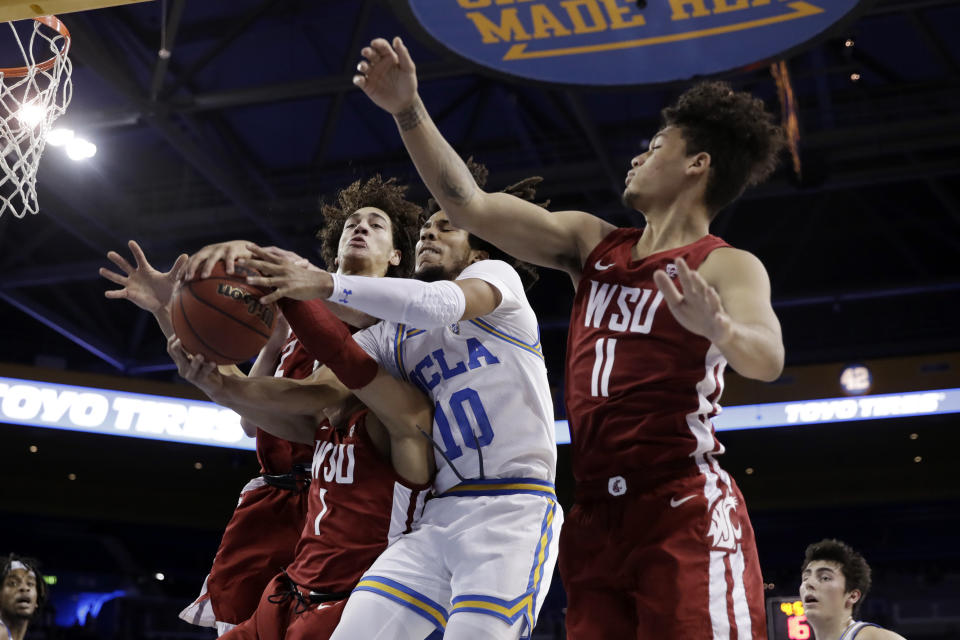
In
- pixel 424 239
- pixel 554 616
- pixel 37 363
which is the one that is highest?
pixel 37 363

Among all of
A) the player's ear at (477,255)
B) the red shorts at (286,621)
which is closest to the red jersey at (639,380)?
the player's ear at (477,255)

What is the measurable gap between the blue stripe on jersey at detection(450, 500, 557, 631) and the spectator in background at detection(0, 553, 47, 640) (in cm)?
499

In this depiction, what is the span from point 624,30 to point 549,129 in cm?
687

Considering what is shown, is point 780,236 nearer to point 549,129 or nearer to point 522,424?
point 549,129

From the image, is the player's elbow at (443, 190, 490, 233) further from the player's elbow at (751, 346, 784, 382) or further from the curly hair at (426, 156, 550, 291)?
the player's elbow at (751, 346, 784, 382)

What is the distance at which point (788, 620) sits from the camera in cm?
916

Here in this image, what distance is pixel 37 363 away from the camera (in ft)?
50.9

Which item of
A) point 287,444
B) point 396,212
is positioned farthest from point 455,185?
point 287,444

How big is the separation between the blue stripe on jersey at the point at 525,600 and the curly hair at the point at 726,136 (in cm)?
110

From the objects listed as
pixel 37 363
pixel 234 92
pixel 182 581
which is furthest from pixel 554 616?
pixel 234 92

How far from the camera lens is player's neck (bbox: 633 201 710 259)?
2.90 metres

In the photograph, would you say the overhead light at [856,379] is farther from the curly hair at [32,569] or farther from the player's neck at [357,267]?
the player's neck at [357,267]

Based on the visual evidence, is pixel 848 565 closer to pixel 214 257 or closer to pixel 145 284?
pixel 145 284

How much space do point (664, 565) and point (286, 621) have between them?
1.54m
